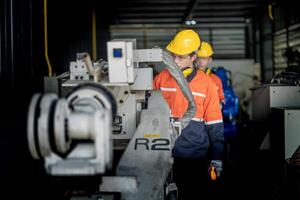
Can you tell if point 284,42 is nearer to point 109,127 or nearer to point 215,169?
point 215,169

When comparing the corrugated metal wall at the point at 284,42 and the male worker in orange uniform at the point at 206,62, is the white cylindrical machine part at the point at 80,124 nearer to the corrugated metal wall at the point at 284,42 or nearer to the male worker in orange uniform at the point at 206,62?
the male worker in orange uniform at the point at 206,62

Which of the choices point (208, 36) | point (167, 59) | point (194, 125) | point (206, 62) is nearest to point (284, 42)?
point (206, 62)

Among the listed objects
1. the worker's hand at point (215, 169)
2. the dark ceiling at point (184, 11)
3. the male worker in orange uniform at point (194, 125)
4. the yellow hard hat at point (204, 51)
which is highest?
the dark ceiling at point (184, 11)

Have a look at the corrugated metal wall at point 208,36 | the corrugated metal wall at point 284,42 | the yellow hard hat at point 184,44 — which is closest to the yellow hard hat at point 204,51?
the corrugated metal wall at point 284,42

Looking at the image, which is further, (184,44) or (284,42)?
(284,42)

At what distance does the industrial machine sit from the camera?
77.9 inches

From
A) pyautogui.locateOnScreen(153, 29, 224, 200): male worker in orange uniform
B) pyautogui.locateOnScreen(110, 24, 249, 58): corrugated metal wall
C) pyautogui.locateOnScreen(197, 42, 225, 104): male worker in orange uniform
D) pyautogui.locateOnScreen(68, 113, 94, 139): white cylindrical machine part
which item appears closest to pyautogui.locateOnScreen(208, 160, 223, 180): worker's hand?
pyautogui.locateOnScreen(153, 29, 224, 200): male worker in orange uniform

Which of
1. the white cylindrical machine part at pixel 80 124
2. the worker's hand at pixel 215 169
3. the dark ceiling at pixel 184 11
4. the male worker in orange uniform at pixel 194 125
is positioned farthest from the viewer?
the dark ceiling at pixel 184 11

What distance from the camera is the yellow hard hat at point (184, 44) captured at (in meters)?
3.54

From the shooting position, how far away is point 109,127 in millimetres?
2002

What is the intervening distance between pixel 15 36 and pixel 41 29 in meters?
0.75

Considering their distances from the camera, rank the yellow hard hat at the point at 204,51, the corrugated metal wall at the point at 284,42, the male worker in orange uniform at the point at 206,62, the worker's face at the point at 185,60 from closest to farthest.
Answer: the worker's face at the point at 185,60
the male worker in orange uniform at the point at 206,62
the yellow hard hat at the point at 204,51
the corrugated metal wall at the point at 284,42

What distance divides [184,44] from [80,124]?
1.77 meters

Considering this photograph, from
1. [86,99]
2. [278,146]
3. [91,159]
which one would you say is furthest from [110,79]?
[278,146]
